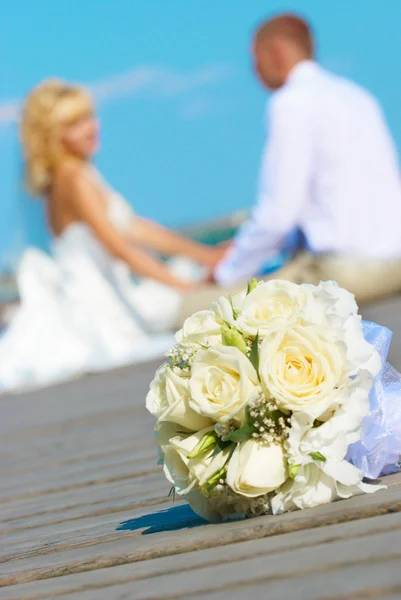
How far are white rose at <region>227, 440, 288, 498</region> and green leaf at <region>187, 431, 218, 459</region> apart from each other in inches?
1.7

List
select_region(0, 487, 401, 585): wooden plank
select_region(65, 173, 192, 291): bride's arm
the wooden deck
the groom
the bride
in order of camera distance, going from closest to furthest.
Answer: the wooden deck
select_region(0, 487, 401, 585): wooden plank
the groom
the bride
select_region(65, 173, 192, 291): bride's arm

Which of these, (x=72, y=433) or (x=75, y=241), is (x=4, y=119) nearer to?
(x=75, y=241)

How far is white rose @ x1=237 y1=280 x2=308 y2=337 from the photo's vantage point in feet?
5.12

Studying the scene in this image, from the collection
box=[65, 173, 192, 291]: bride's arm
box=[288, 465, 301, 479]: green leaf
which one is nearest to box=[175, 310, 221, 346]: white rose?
box=[288, 465, 301, 479]: green leaf

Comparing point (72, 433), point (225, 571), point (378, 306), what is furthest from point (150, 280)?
point (225, 571)

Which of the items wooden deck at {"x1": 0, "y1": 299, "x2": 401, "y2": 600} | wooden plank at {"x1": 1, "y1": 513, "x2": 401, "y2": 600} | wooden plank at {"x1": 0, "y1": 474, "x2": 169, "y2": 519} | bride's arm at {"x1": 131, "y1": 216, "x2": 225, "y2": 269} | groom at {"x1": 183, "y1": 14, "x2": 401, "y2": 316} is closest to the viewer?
wooden deck at {"x1": 0, "y1": 299, "x2": 401, "y2": 600}

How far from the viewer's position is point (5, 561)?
170cm

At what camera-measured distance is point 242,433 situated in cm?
152

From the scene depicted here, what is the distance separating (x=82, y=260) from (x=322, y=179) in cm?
148

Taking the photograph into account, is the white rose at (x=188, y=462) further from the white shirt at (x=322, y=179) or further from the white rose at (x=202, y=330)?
the white shirt at (x=322, y=179)

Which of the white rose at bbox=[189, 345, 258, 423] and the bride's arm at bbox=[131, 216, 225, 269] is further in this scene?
the bride's arm at bbox=[131, 216, 225, 269]

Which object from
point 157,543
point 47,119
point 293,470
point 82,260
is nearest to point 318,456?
point 293,470

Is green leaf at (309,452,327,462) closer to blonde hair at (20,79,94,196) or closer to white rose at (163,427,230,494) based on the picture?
white rose at (163,427,230,494)

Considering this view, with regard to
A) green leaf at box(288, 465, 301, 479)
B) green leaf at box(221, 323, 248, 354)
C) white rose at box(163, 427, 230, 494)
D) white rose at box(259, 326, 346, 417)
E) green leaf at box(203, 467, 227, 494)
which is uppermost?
green leaf at box(221, 323, 248, 354)
